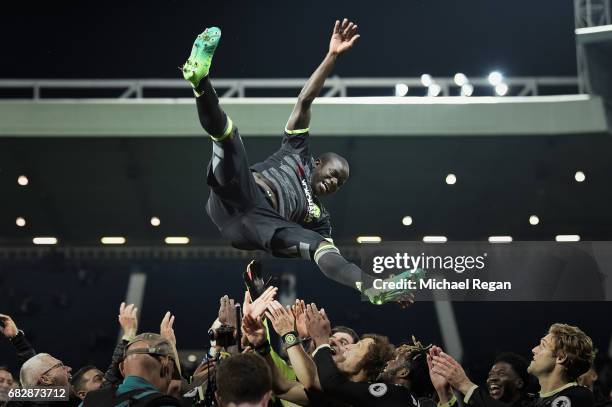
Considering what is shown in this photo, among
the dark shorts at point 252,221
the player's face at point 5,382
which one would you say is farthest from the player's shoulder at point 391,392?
the player's face at point 5,382

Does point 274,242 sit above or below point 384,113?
below

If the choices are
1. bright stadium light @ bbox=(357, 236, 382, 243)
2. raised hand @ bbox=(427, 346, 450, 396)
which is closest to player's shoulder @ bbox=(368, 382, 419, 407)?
raised hand @ bbox=(427, 346, 450, 396)

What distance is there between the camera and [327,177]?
20.1 ft

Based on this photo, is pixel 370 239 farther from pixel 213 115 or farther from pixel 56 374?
pixel 56 374

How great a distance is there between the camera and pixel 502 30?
1331 cm

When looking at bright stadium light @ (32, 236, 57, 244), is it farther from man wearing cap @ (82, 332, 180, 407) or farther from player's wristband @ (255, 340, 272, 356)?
man wearing cap @ (82, 332, 180, 407)

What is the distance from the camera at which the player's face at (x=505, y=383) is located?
17.1 ft

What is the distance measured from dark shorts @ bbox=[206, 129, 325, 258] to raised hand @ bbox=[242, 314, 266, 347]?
54.9 inches

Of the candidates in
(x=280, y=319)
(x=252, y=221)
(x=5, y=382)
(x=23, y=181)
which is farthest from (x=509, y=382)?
(x=23, y=181)

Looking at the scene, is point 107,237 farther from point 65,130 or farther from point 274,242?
point 274,242

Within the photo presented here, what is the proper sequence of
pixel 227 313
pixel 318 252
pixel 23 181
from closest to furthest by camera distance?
1. pixel 227 313
2. pixel 318 252
3. pixel 23 181

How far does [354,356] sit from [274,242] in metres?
1.36

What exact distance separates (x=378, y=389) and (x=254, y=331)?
647 mm

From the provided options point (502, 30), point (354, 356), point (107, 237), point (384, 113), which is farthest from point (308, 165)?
point (107, 237)
